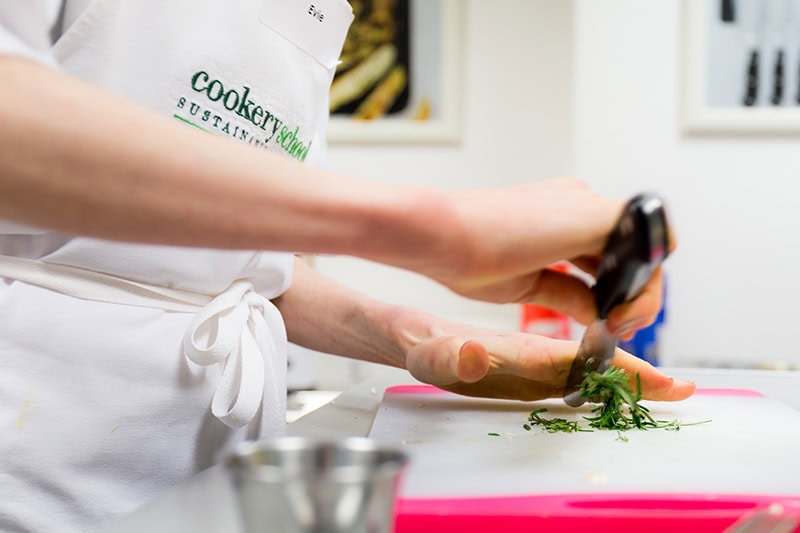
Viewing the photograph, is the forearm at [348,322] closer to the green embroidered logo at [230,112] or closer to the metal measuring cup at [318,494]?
the green embroidered logo at [230,112]

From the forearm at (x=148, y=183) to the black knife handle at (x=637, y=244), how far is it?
0.16 meters

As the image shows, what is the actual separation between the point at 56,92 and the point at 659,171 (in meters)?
2.12

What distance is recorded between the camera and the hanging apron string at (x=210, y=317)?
744 mm

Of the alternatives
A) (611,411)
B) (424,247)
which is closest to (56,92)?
(424,247)

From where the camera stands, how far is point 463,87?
267 centimetres

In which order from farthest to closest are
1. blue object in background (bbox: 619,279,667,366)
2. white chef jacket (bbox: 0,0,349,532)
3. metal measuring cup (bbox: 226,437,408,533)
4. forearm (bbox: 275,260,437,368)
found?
blue object in background (bbox: 619,279,667,366) < forearm (bbox: 275,260,437,368) < white chef jacket (bbox: 0,0,349,532) < metal measuring cup (bbox: 226,437,408,533)

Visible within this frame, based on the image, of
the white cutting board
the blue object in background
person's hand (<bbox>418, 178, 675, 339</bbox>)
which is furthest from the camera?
the blue object in background

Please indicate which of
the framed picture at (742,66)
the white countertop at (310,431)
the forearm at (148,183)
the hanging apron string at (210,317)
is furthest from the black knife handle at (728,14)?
the forearm at (148,183)

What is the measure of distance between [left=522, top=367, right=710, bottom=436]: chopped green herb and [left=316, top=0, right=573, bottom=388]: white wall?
5.82ft

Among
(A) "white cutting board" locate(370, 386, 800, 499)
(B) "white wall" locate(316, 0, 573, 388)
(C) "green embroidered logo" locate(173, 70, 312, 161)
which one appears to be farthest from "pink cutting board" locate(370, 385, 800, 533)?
(B) "white wall" locate(316, 0, 573, 388)

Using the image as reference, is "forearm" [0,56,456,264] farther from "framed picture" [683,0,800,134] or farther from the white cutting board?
→ "framed picture" [683,0,800,134]

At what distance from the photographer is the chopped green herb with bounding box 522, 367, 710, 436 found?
79 centimetres

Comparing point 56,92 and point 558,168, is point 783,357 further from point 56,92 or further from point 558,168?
point 56,92

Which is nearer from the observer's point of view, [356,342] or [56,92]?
[56,92]
